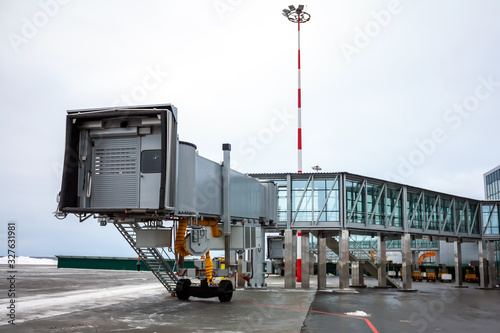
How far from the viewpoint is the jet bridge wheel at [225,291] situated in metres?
25.3

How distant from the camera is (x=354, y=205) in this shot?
38.4 m

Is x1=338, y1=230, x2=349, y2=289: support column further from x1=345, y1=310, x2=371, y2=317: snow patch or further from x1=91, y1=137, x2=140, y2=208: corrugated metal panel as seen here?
x1=91, y1=137, x2=140, y2=208: corrugated metal panel

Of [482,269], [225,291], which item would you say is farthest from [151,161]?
[482,269]

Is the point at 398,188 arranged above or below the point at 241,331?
above

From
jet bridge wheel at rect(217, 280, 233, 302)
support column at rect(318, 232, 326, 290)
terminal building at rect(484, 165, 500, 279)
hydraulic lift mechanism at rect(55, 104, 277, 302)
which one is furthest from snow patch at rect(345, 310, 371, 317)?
terminal building at rect(484, 165, 500, 279)

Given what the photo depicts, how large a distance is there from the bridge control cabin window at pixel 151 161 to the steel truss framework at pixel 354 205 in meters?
19.4

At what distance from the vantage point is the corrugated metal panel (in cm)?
1958

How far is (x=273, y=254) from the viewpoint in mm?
44094

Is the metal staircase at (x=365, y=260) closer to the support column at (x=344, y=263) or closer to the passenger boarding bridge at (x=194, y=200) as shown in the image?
the passenger boarding bridge at (x=194, y=200)

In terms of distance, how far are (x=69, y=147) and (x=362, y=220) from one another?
85.1 ft

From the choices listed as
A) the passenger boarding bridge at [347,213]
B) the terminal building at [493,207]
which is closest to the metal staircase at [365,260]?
the passenger boarding bridge at [347,213]

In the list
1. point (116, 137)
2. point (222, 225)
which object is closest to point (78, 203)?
point (116, 137)

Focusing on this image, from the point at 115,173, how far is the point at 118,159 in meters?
0.57

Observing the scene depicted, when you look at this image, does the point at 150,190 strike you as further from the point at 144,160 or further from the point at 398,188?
the point at 398,188
